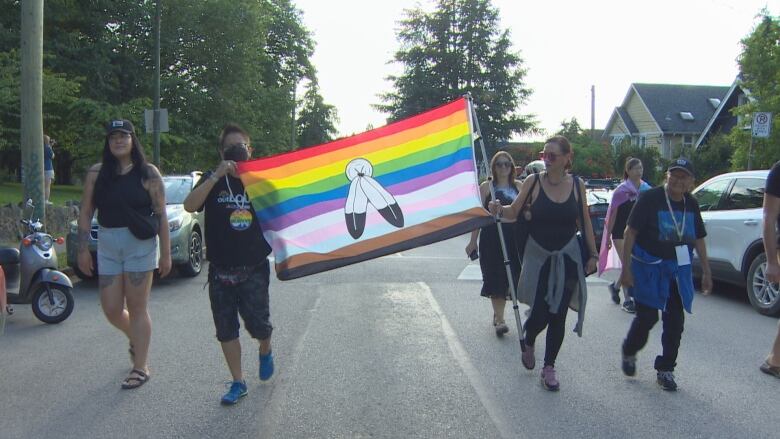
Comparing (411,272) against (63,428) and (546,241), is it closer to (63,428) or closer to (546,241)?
(546,241)

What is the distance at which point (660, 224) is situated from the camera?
17.4 feet

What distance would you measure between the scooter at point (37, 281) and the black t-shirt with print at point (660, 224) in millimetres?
5676

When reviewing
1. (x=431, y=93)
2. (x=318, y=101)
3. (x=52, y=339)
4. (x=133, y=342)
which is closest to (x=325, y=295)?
(x=52, y=339)

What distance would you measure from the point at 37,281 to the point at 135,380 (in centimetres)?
284

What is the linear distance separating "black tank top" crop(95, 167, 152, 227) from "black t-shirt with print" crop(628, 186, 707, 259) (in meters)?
3.57

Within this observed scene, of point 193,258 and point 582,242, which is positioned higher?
point 582,242

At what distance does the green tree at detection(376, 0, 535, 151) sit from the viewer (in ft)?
158

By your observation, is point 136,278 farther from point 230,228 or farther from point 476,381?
point 476,381

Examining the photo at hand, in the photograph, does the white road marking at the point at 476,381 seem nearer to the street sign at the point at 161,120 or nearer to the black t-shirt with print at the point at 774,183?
the black t-shirt with print at the point at 774,183

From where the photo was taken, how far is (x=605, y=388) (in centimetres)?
520

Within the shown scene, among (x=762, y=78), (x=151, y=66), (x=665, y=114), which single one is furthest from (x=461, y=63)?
(x=762, y=78)

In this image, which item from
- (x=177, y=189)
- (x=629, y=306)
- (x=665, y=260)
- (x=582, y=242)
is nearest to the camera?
→ (x=665, y=260)

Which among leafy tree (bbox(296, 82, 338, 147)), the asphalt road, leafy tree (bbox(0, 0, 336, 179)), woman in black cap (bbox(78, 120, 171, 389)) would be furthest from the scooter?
leafy tree (bbox(296, 82, 338, 147))

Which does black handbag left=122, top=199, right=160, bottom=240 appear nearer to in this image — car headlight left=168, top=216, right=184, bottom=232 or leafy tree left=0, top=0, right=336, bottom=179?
car headlight left=168, top=216, right=184, bottom=232
